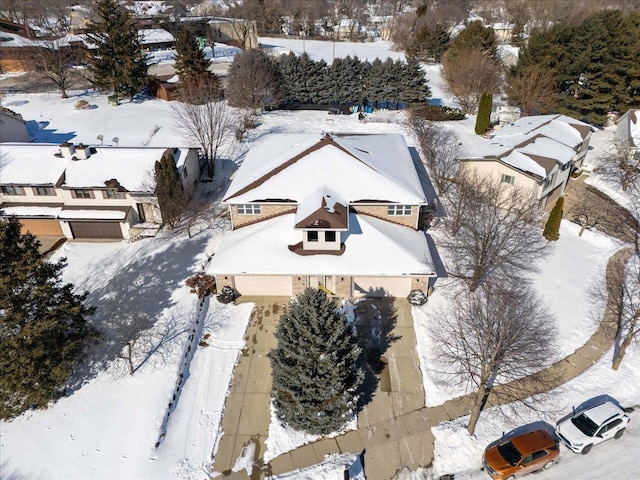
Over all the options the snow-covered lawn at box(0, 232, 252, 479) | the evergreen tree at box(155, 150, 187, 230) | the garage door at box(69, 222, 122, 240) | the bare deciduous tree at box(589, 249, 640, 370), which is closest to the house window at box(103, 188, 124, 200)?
the garage door at box(69, 222, 122, 240)

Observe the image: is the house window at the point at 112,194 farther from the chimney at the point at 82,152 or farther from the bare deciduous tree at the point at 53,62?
the bare deciduous tree at the point at 53,62

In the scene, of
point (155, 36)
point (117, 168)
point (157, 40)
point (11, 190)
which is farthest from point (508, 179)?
point (155, 36)

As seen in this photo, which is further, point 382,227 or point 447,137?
point 447,137

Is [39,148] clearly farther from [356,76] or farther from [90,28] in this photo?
[356,76]

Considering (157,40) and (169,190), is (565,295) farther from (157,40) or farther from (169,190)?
(157,40)

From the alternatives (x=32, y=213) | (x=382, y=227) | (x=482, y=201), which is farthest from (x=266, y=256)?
(x=32, y=213)

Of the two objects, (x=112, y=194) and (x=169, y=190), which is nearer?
(x=169, y=190)
